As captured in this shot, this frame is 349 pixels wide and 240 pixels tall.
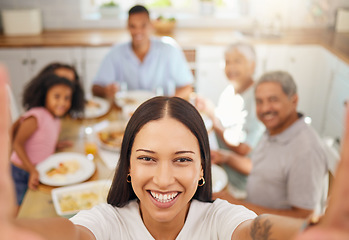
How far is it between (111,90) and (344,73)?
198 cm

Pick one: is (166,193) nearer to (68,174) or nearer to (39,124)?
(68,174)

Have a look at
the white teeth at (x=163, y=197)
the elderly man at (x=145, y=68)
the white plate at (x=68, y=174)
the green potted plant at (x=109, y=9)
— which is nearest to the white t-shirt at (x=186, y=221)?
the white teeth at (x=163, y=197)

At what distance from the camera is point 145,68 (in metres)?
3.02

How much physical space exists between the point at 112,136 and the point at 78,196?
566mm

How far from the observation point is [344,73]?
135 inches

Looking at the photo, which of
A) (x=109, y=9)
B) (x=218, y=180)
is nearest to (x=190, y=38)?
(x=109, y=9)

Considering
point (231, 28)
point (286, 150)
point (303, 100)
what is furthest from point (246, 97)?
point (231, 28)

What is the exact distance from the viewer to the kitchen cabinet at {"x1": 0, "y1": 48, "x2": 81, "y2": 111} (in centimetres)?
376

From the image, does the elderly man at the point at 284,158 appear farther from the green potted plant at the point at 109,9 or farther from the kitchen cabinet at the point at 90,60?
the green potted plant at the point at 109,9

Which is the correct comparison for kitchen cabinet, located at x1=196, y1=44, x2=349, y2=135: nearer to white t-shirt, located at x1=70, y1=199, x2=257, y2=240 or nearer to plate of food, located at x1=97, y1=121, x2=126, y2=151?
plate of food, located at x1=97, y1=121, x2=126, y2=151

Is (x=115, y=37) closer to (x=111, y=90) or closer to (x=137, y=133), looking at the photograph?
(x=111, y=90)

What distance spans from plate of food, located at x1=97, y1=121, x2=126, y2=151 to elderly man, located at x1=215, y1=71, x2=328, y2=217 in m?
0.68

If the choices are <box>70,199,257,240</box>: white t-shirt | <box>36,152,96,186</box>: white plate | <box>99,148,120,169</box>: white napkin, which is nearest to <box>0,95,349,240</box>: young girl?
<box>70,199,257,240</box>: white t-shirt

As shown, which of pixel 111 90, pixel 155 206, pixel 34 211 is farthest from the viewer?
pixel 111 90
